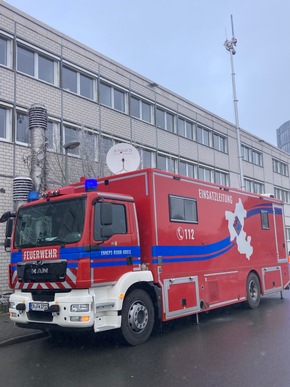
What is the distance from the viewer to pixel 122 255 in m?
7.27

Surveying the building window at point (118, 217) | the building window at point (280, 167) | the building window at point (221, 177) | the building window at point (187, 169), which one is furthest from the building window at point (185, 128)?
the building window at point (118, 217)

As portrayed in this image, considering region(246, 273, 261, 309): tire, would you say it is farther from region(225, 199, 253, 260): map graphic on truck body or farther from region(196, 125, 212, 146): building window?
region(196, 125, 212, 146): building window

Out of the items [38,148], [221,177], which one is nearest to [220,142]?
[221,177]

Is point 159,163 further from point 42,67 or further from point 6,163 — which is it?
point 6,163

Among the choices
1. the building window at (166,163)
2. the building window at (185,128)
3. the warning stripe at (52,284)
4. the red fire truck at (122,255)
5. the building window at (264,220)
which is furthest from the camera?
the building window at (185,128)

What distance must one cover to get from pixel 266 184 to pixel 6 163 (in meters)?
25.8

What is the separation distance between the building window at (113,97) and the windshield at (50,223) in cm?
1258

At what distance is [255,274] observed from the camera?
11.4m

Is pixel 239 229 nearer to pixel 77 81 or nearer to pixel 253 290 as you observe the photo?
pixel 253 290

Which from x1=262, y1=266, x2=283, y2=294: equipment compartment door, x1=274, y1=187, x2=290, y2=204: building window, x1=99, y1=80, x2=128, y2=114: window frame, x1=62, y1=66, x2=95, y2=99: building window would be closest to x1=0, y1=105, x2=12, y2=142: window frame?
x1=62, y1=66, x2=95, y2=99: building window

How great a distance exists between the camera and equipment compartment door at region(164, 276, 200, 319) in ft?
25.9

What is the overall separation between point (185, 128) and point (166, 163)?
3.62 meters

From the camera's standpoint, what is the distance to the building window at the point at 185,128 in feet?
82.0

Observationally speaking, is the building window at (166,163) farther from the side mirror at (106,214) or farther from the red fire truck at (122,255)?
the side mirror at (106,214)
